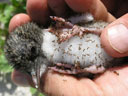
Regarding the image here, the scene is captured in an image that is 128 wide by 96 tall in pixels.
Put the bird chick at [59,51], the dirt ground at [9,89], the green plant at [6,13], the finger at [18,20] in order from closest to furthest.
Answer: the bird chick at [59,51] → the finger at [18,20] → the green plant at [6,13] → the dirt ground at [9,89]

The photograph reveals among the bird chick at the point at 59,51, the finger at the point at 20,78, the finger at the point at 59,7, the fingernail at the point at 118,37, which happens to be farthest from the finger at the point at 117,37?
the finger at the point at 20,78

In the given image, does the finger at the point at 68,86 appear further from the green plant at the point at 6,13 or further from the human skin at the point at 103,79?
the green plant at the point at 6,13

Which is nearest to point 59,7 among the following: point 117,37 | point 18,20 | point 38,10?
point 38,10

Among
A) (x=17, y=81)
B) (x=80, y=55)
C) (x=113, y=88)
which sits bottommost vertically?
(x=17, y=81)

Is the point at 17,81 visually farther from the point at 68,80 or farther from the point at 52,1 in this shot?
the point at 52,1

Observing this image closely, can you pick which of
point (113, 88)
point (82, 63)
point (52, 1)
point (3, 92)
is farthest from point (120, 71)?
point (3, 92)

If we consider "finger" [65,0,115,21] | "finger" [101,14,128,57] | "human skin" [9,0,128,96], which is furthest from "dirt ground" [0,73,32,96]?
"finger" [101,14,128,57]
